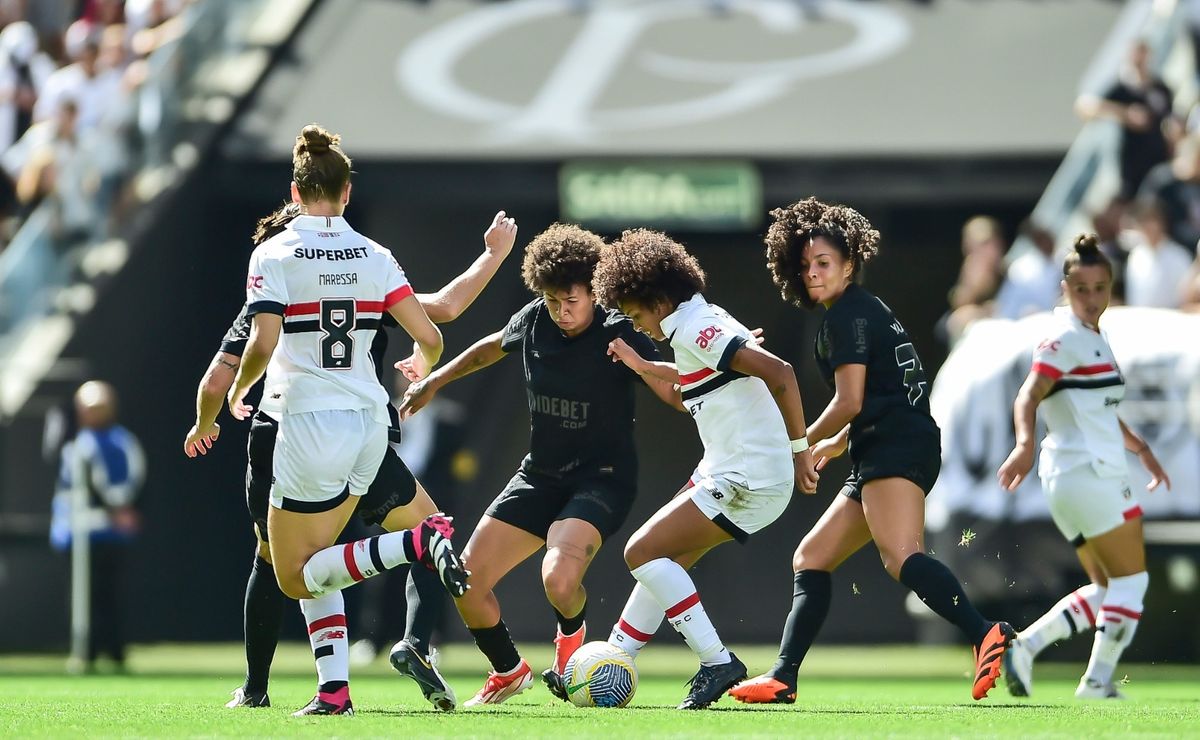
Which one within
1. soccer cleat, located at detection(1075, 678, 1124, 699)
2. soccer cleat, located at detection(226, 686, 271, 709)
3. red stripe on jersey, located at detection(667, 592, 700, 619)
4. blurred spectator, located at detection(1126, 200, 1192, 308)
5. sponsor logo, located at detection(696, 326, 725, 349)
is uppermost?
sponsor logo, located at detection(696, 326, 725, 349)

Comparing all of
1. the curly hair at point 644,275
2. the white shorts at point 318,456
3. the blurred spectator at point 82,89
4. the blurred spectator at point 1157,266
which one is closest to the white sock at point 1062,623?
the curly hair at point 644,275

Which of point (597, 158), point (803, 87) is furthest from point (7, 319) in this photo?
point (803, 87)

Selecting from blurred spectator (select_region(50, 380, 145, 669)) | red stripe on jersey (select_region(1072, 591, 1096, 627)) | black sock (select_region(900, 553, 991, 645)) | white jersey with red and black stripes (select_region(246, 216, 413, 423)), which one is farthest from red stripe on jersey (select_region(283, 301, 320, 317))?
blurred spectator (select_region(50, 380, 145, 669))

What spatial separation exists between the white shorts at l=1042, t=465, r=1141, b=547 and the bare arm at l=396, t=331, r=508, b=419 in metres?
2.75

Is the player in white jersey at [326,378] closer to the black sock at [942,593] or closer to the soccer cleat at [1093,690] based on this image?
the black sock at [942,593]

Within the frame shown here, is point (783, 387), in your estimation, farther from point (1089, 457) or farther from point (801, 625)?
point (1089, 457)

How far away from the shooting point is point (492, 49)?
18.6m

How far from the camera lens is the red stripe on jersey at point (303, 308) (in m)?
7.88

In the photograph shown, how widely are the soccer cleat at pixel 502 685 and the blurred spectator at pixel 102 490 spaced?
6203 mm

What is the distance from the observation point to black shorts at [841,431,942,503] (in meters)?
8.72

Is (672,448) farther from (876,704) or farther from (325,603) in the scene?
(325,603)

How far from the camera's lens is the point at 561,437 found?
9188mm

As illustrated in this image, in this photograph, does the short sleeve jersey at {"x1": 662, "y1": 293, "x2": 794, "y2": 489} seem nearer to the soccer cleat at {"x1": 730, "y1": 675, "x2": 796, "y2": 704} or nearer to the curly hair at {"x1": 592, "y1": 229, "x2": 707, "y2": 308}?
the curly hair at {"x1": 592, "y1": 229, "x2": 707, "y2": 308}

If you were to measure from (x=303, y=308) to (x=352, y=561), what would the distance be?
1.00 m
